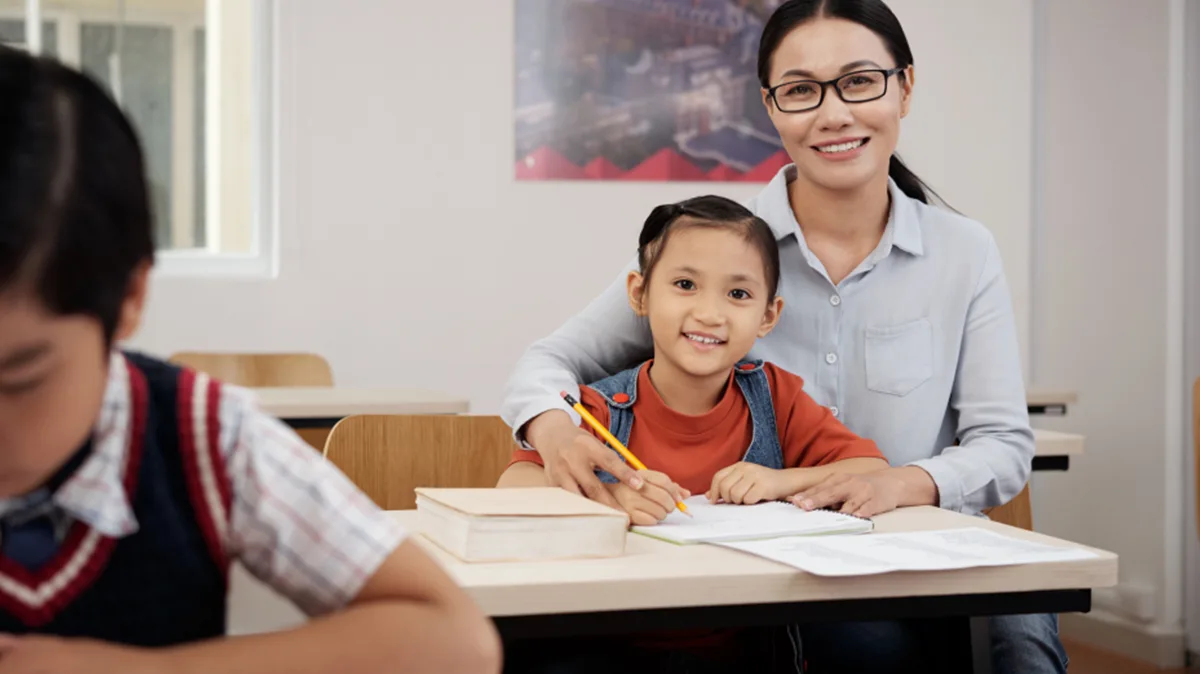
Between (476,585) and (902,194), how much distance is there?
1.17 m

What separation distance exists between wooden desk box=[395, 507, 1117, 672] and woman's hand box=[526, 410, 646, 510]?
16cm

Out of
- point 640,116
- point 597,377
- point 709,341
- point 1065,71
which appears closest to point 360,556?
point 709,341

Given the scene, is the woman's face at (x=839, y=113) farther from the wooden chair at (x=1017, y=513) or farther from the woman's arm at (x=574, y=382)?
the wooden chair at (x=1017, y=513)

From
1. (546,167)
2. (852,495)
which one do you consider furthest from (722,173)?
(852,495)

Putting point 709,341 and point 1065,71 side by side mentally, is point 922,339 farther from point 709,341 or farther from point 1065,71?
point 1065,71

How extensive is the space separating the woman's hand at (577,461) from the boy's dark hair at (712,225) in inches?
12.2

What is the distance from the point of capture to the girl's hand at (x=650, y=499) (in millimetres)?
1354

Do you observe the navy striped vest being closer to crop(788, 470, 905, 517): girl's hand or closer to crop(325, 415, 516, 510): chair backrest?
crop(788, 470, 905, 517): girl's hand

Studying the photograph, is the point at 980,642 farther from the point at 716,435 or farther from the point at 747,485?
the point at 716,435

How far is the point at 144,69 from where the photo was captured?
4004 millimetres

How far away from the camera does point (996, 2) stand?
468 centimetres

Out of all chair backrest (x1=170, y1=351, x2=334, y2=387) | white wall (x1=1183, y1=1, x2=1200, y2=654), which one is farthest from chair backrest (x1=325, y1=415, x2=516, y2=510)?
white wall (x1=1183, y1=1, x2=1200, y2=654)

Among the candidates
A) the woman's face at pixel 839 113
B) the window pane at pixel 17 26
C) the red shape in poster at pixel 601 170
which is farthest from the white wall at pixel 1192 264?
the window pane at pixel 17 26

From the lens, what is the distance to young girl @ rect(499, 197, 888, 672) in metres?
1.67
